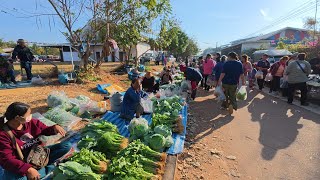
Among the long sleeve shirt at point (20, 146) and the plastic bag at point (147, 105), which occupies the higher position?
the long sleeve shirt at point (20, 146)

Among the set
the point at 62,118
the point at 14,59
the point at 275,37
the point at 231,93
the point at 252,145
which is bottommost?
the point at 252,145

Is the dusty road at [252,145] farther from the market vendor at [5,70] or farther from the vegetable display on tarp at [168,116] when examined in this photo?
the market vendor at [5,70]

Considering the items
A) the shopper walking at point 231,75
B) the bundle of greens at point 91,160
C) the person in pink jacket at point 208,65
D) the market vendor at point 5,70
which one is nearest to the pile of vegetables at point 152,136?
the bundle of greens at point 91,160

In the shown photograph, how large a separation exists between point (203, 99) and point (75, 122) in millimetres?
5239

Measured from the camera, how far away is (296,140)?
4.95 m

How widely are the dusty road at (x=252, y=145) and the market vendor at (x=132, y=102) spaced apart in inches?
54.2

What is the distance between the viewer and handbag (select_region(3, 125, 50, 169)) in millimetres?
2567

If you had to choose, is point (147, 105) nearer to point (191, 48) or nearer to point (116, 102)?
point (116, 102)

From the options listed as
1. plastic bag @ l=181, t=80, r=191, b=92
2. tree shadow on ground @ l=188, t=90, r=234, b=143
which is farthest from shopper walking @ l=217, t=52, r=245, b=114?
plastic bag @ l=181, t=80, r=191, b=92

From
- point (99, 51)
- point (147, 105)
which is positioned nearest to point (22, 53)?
point (147, 105)

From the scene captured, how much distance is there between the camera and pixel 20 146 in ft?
8.91

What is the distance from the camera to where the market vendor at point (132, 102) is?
202 inches

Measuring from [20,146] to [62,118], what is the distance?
2.31m

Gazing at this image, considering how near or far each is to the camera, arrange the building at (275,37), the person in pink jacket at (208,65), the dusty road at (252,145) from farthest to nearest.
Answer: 1. the building at (275,37)
2. the person in pink jacket at (208,65)
3. the dusty road at (252,145)
